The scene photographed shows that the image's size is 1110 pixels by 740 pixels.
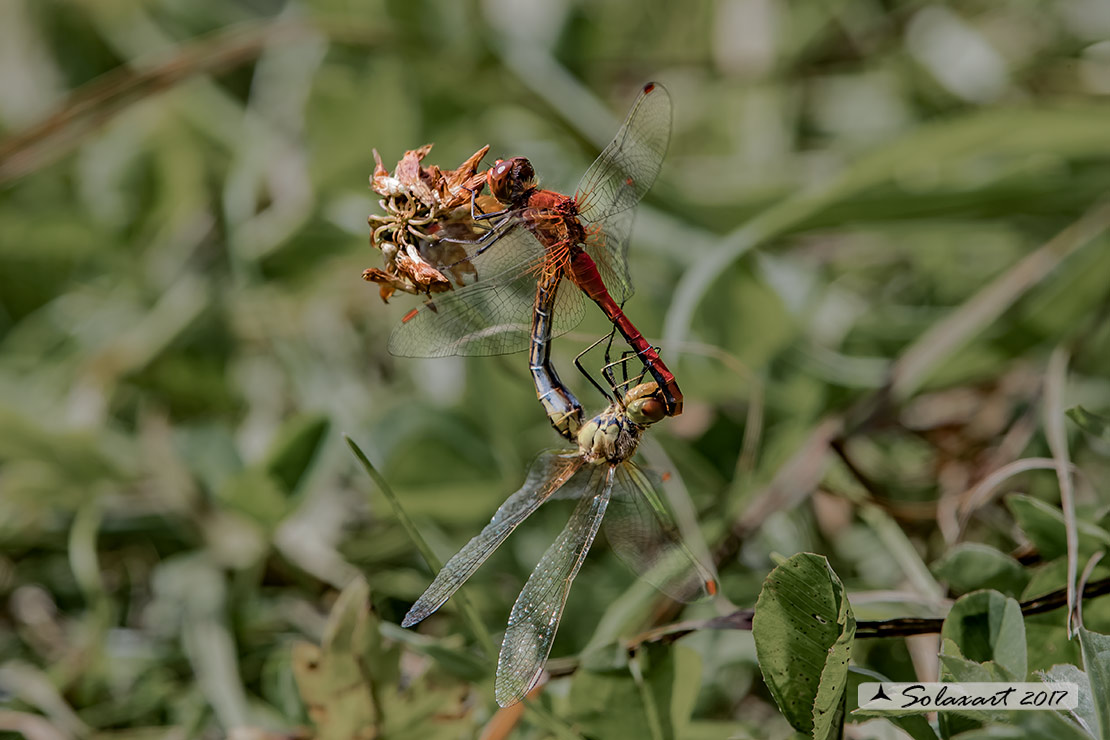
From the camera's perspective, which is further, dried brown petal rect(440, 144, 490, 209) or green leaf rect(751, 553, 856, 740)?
dried brown petal rect(440, 144, 490, 209)

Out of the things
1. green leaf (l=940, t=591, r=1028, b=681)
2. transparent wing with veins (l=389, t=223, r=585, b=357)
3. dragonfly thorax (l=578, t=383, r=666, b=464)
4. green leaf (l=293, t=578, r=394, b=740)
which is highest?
transparent wing with veins (l=389, t=223, r=585, b=357)

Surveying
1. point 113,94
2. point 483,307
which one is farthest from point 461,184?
point 113,94

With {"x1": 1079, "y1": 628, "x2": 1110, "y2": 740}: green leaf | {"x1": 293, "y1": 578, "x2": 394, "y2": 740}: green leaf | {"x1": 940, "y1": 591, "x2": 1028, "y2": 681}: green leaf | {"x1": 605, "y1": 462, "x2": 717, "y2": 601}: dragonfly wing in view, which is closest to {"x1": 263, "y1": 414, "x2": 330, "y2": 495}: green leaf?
{"x1": 293, "y1": 578, "x2": 394, "y2": 740}: green leaf

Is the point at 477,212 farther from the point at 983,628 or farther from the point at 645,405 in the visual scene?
the point at 983,628

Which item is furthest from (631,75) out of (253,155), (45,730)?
(45,730)

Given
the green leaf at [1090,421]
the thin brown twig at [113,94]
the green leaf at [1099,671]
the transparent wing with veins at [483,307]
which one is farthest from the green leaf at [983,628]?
the thin brown twig at [113,94]

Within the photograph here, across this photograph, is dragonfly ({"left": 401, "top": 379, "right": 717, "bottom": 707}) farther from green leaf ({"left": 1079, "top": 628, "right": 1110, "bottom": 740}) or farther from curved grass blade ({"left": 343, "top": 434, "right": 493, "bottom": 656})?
green leaf ({"left": 1079, "top": 628, "right": 1110, "bottom": 740})

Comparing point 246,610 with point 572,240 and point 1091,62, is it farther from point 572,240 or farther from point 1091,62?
point 1091,62
